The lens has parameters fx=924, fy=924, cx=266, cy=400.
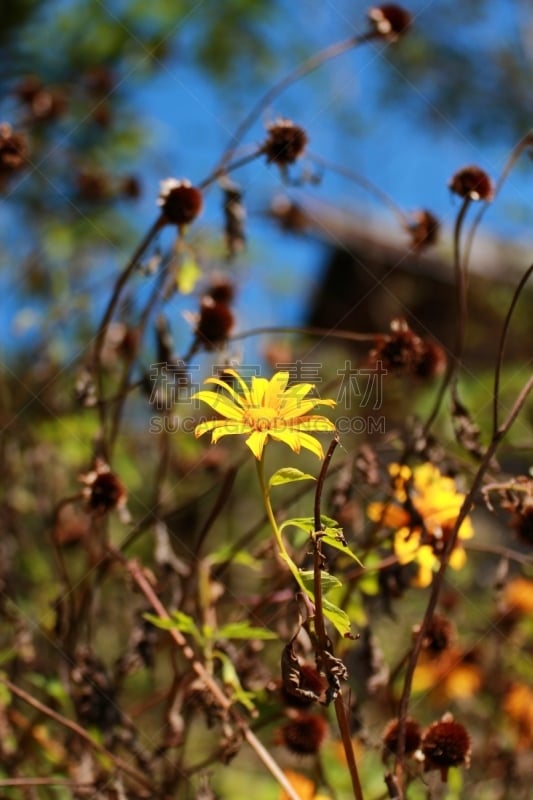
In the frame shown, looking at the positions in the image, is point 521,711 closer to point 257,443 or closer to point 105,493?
point 105,493

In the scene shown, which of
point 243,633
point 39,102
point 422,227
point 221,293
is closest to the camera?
point 243,633

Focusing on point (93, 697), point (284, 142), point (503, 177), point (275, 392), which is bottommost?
point (93, 697)

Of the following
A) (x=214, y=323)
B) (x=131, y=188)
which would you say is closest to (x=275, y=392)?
(x=214, y=323)

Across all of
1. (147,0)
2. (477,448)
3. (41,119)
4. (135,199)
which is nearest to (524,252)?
(147,0)

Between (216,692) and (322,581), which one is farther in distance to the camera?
(216,692)

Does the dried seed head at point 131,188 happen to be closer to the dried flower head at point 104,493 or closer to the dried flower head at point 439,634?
the dried flower head at point 104,493

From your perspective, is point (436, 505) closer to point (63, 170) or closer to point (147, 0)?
point (63, 170)
